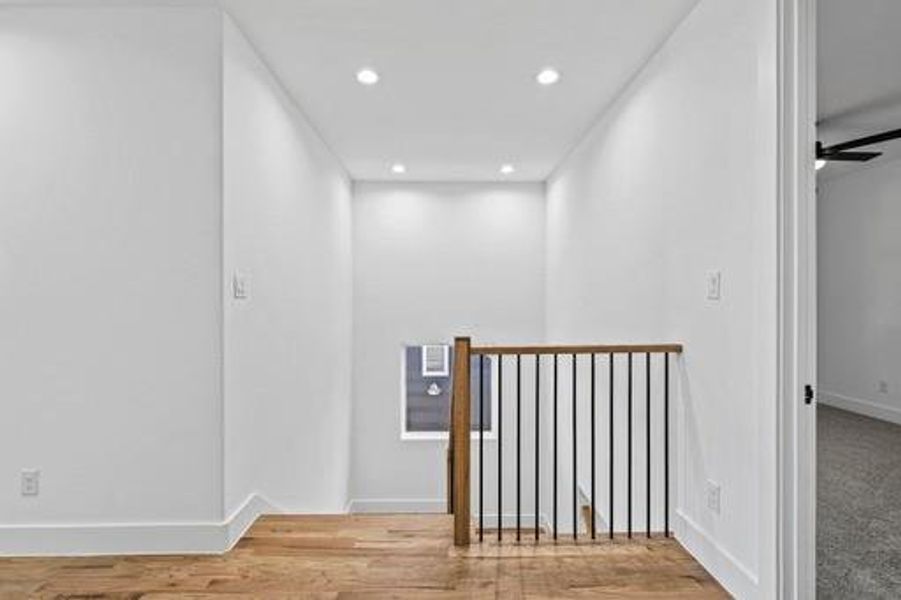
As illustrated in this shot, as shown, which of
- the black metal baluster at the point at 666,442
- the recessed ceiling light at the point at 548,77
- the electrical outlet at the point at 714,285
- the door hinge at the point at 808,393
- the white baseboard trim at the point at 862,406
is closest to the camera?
the door hinge at the point at 808,393

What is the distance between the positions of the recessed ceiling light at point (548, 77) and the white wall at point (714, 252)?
49 centimetres

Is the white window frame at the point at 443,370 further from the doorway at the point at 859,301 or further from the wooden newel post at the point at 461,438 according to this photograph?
the wooden newel post at the point at 461,438

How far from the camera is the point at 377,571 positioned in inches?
103

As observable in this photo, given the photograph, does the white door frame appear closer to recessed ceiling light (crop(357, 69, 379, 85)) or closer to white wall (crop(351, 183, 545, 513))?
recessed ceiling light (crop(357, 69, 379, 85))

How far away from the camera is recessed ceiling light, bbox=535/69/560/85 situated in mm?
3600

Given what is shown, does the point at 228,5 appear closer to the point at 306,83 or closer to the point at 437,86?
the point at 306,83

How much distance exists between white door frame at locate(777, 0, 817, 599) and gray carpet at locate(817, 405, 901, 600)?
52 centimetres

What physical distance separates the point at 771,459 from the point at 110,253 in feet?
9.68

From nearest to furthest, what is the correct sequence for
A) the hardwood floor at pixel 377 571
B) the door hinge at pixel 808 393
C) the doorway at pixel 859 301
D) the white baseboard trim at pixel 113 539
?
the door hinge at pixel 808 393 < the hardwood floor at pixel 377 571 < the white baseboard trim at pixel 113 539 < the doorway at pixel 859 301

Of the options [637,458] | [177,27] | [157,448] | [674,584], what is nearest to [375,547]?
[157,448]

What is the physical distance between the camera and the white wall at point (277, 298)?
3002 mm

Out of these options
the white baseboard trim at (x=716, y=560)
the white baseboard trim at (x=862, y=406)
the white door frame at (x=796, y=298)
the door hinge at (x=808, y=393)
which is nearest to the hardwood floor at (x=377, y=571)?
the white baseboard trim at (x=716, y=560)

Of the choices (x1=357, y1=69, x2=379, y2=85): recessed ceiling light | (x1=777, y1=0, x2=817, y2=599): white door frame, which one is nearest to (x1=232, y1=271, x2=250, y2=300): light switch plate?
(x1=357, y1=69, x2=379, y2=85): recessed ceiling light

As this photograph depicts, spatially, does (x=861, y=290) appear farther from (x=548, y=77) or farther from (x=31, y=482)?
(x=31, y=482)
